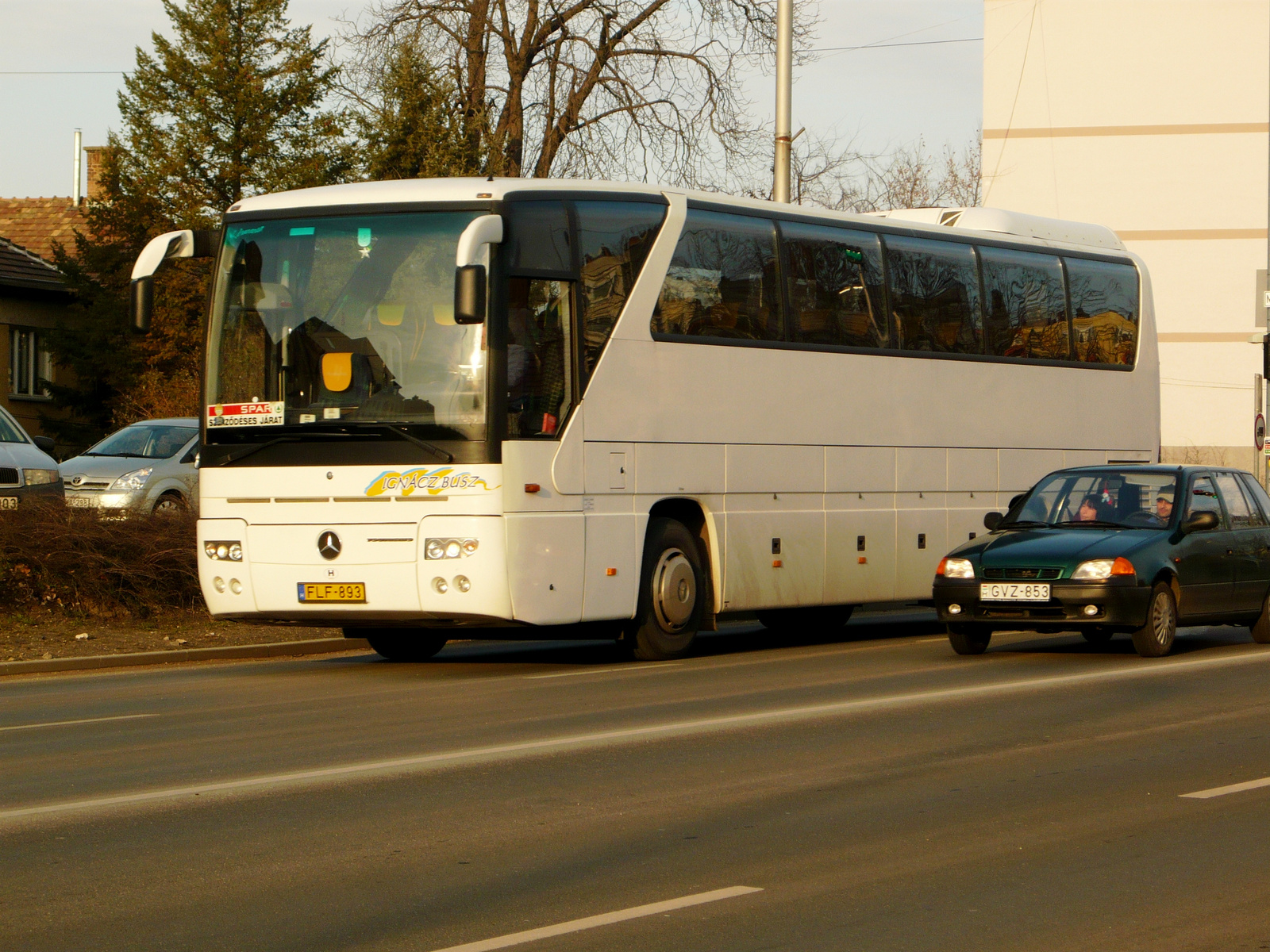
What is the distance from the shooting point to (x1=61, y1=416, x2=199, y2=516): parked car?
2367cm

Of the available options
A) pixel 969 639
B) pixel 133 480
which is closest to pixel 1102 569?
pixel 969 639

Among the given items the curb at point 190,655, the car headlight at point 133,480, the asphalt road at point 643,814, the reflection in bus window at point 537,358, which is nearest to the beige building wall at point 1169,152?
the car headlight at point 133,480

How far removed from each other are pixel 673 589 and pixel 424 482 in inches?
100

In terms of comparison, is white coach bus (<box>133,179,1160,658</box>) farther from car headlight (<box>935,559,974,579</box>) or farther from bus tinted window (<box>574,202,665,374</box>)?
car headlight (<box>935,559,974,579</box>)

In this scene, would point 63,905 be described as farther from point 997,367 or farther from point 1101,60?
point 1101,60

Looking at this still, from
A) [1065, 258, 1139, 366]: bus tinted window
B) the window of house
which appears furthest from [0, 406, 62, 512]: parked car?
the window of house

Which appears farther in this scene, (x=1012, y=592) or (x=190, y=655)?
(x=190, y=655)

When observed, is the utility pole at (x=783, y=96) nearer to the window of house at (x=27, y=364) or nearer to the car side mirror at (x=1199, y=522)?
the car side mirror at (x=1199, y=522)

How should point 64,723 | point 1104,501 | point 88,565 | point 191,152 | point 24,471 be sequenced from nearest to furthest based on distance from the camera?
point 64,723 → point 1104,501 → point 88,565 → point 24,471 → point 191,152

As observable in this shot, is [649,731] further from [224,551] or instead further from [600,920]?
[224,551]

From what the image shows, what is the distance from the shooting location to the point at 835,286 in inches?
669

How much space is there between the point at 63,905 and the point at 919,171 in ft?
225

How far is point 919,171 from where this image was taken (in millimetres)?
72188

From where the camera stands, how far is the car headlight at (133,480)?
77.9 feet
